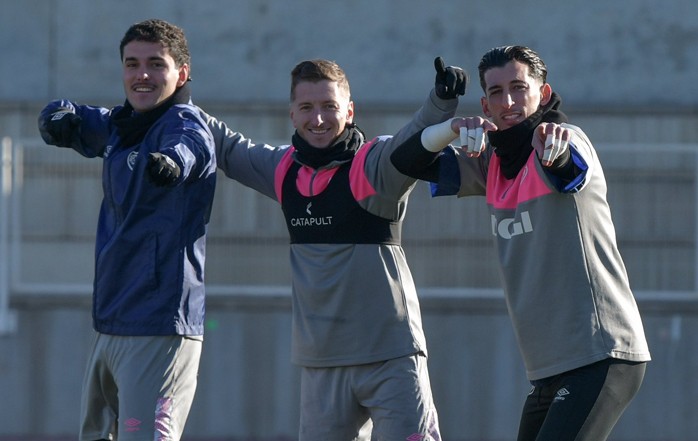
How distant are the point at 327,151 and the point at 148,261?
29.5 inches

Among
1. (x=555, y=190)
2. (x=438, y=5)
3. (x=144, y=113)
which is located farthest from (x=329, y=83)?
(x=438, y=5)

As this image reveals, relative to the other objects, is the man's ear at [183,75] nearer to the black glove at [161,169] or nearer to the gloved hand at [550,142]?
the black glove at [161,169]

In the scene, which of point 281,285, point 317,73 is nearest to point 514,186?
point 317,73

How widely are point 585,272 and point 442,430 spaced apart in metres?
4.70

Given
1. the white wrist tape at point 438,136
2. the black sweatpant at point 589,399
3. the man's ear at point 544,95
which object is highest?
the man's ear at point 544,95

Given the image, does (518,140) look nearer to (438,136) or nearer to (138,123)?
(438,136)

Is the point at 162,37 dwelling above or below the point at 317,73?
above

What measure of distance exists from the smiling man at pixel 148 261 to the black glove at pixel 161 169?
6.6 inches

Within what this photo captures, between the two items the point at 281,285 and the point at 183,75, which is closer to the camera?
the point at 183,75

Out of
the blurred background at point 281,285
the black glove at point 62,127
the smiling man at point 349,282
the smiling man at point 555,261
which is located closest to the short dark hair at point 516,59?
the smiling man at point 555,261

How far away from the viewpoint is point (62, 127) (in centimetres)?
505

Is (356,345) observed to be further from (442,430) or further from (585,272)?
(442,430)

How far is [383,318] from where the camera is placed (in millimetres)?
4637

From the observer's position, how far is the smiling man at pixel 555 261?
4.18 m
